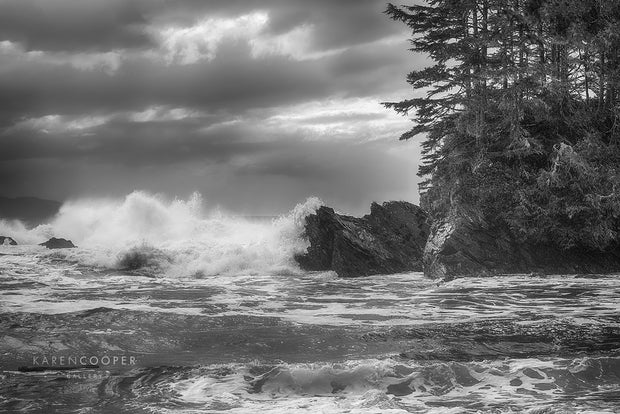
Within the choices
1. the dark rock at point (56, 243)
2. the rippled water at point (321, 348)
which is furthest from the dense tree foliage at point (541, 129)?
the dark rock at point (56, 243)

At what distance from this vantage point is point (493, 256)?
60.8ft

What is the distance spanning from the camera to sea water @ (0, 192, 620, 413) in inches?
222

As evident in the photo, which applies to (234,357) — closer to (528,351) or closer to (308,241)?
(528,351)

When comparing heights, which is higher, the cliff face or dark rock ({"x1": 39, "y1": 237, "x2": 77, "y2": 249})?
dark rock ({"x1": 39, "y1": 237, "x2": 77, "y2": 249})

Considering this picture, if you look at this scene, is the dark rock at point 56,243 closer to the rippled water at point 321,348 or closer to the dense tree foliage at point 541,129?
the rippled water at point 321,348

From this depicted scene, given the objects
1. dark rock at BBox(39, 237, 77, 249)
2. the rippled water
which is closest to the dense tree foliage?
the rippled water

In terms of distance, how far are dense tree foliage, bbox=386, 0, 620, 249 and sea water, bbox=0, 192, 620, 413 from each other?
7.58ft

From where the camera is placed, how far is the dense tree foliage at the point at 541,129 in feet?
59.4

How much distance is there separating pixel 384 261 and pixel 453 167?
4188 millimetres

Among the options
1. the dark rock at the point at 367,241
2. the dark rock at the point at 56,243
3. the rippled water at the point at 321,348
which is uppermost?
the dark rock at the point at 56,243

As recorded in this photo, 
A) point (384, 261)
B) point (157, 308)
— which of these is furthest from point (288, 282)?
point (157, 308)

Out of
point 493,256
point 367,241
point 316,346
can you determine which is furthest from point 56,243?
point 316,346

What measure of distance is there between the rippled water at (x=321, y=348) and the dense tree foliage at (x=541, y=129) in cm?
416

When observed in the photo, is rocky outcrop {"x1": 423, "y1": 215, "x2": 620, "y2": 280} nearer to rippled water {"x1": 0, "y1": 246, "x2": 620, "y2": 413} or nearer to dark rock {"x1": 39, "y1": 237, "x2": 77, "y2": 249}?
rippled water {"x1": 0, "y1": 246, "x2": 620, "y2": 413}
